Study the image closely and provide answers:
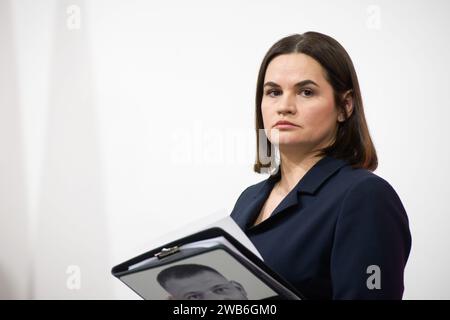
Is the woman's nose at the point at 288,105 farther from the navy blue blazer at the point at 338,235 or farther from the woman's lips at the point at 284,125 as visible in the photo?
the navy blue blazer at the point at 338,235

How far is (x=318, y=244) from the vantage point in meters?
0.99

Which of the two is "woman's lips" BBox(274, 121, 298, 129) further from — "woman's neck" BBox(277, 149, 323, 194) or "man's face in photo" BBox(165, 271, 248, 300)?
"man's face in photo" BBox(165, 271, 248, 300)

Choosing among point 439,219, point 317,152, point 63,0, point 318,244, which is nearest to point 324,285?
point 318,244

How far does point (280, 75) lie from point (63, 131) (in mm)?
1329

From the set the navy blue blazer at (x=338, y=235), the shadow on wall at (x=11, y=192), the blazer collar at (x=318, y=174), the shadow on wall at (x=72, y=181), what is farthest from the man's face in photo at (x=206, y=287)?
the shadow on wall at (x=11, y=192)

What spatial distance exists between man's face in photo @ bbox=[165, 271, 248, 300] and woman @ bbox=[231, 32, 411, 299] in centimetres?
18

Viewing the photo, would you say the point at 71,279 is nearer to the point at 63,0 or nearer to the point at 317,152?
the point at 63,0

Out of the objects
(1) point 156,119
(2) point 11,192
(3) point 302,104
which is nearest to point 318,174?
(3) point 302,104

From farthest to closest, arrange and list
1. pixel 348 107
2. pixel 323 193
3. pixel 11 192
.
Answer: pixel 11 192 < pixel 348 107 < pixel 323 193

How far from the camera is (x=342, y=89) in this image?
1.16 m

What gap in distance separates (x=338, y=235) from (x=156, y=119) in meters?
1.31

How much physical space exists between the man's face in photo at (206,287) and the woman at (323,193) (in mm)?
185

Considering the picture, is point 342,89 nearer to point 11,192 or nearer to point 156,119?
point 156,119

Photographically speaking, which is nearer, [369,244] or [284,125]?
[369,244]
